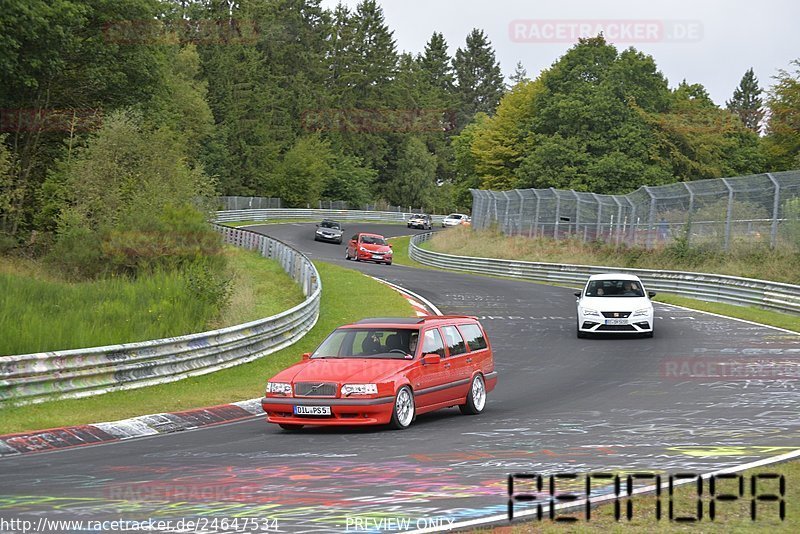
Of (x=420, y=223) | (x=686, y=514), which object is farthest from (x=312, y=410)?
(x=420, y=223)

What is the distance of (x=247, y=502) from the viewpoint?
8578 mm

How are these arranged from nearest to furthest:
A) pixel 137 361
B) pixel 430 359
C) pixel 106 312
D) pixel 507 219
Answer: pixel 430 359
pixel 137 361
pixel 106 312
pixel 507 219

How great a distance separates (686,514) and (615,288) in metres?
19.9

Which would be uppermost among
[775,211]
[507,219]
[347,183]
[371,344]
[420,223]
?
[347,183]

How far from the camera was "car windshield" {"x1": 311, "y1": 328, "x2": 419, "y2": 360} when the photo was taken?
14.5m

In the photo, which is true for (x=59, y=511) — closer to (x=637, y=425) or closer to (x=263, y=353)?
(x=637, y=425)

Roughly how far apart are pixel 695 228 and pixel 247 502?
115ft

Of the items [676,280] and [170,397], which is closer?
[170,397]

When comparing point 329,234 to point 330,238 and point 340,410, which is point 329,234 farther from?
point 340,410

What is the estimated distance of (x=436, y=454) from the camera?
36.7 ft

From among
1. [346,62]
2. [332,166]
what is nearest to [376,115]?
[346,62]

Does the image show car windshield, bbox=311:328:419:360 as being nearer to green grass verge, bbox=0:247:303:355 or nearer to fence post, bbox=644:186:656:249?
green grass verge, bbox=0:247:303:355

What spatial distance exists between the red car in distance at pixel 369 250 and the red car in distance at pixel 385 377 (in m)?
42.6

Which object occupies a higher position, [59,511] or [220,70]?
[220,70]
